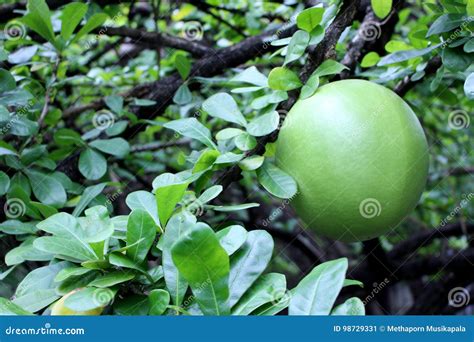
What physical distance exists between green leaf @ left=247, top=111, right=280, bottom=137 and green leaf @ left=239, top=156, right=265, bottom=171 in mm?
33

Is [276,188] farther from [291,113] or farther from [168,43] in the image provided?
[168,43]

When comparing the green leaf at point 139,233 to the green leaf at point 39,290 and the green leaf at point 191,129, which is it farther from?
the green leaf at point 191,129

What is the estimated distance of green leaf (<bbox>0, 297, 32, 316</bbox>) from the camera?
1.83 feet

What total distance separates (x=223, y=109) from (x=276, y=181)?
0.15 metres

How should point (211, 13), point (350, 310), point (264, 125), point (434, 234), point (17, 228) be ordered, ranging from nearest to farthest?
point (350, 310) → point (264, 125) → point (17, 228) → point (211, 13) → point (434, 234)

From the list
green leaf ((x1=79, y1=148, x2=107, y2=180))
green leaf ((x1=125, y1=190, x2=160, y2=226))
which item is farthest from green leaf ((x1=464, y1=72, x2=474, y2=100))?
green leaf ((x1=79, y1=148, x2=107, y2=180))

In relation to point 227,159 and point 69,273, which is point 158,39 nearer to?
point 227,159

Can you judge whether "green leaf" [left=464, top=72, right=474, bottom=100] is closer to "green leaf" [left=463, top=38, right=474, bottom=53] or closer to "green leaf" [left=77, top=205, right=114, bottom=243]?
"green leaf" [left=463, top=38, right=474, bottom=53]

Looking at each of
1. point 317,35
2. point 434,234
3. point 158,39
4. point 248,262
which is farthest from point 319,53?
point 434,234

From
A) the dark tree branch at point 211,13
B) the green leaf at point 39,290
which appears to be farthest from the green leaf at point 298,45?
the dark tree branch at point 211,13

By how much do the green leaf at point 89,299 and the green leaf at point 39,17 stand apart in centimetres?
61

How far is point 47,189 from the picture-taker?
3.19 ft

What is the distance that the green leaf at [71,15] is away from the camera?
0.99 metres

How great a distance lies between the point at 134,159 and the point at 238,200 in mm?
791
